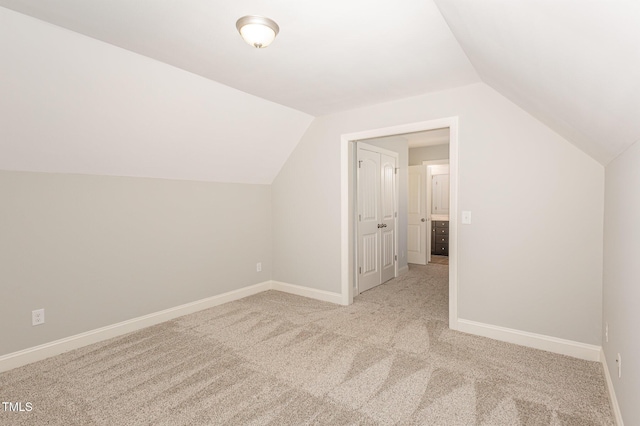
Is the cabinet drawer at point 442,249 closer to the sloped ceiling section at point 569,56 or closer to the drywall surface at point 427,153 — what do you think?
the drywall surface at point 427,153

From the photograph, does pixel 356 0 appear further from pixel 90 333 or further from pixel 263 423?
pixel 90 333

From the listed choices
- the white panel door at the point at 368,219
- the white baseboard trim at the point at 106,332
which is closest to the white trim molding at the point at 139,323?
the white baseboard trim at the point at 106,332

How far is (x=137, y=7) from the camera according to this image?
185 cm

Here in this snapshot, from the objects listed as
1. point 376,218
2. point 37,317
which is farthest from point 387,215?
point 37,317

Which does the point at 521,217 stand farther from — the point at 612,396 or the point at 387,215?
the point at 387,215

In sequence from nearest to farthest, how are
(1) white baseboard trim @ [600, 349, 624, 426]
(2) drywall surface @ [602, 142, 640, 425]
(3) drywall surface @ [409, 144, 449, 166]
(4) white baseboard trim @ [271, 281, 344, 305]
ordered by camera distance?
(2) drywall surface @ [602, 142, 640, 425] → (1) white baseboard trim @ [600, 349, 624, 426] → (4) white baseboard trim @ [271, 281, 344, 305] → (3) drywall surface @ [409, 144, 449, 166]

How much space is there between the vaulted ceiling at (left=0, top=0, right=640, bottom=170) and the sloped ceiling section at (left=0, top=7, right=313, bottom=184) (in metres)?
0.14

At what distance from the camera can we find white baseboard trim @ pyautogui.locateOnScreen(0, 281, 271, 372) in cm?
257

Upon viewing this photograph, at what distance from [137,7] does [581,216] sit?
3456 millimetres

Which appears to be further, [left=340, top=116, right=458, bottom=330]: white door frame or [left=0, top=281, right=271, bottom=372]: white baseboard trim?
[left=340, top=116, right=458, bottom=330]: white door frame

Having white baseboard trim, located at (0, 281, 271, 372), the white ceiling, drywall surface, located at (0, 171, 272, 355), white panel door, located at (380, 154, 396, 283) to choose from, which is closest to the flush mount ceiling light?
the white ceiling

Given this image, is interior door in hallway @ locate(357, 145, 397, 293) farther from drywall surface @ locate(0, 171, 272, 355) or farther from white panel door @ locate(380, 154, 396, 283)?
drywall surface @ locate(0, 171, 272, 355)

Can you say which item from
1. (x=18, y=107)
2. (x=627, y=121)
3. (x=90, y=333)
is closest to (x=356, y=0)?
(x=627, y=121)

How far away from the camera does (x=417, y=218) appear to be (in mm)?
7023
